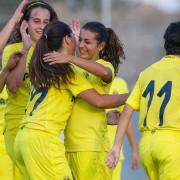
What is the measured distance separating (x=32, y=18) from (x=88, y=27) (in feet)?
1.98

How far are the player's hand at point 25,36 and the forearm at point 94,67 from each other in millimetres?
759

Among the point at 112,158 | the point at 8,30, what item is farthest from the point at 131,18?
the point at 112,158

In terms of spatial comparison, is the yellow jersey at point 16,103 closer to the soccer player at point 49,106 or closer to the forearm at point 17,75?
the forearm at point 17,75

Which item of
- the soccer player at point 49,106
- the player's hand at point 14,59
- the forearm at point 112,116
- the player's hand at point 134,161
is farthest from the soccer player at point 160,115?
the player's hand at point 134,161

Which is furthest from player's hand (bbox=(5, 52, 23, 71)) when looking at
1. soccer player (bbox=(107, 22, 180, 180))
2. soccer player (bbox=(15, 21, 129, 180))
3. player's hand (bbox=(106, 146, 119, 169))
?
player's hand (bbox=(106, 146, 119, 169))

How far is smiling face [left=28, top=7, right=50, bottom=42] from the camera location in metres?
9.57

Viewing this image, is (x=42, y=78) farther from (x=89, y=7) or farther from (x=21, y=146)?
(x=89, y=7)

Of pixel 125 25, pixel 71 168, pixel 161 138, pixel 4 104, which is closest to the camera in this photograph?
pixel 161 138

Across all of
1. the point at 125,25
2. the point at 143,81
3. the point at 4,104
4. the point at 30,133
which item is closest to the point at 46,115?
the point at 30,133

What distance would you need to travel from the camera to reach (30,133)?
8.77 meters

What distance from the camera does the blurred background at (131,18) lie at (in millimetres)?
23875

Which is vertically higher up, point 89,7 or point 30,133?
point 89,7

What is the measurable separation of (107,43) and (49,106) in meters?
1.06

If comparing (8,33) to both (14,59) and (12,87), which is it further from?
(12,87)
